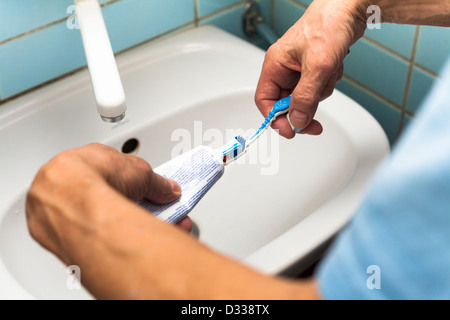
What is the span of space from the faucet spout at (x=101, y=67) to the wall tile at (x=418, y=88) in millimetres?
401

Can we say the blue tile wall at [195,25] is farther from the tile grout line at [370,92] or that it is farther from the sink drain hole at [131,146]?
the sink drain hole at [131,146]

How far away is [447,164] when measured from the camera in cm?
20

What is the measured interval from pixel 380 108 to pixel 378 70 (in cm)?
6

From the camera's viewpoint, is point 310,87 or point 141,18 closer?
point 310,87

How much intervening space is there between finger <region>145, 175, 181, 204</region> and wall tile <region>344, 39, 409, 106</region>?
0.40m

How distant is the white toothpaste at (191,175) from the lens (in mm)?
472

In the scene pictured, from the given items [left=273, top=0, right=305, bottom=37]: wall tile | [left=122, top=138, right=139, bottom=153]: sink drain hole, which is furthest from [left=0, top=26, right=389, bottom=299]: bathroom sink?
[left=273, top=0, right=305, bottom=37]: wall tile

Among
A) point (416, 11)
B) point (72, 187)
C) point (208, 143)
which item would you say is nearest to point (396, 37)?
point (416, 11)

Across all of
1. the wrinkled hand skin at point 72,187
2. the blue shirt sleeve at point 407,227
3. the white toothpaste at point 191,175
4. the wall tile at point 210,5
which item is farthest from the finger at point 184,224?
the wall tile at point 210,5

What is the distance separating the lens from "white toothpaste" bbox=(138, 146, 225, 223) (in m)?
0.47

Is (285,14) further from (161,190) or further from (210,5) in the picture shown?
(161,190)

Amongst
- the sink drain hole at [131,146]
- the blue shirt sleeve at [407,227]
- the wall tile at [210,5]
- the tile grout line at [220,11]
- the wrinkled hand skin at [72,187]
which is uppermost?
the blue shirt sleeve at [407,227]

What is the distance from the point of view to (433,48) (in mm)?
666

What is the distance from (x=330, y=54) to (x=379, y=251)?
0.32 meters
